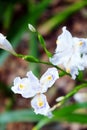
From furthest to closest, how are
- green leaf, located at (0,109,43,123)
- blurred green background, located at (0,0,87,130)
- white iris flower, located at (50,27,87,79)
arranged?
blurred green background, located at (0,0,87,130) < green leaf, located at (0,109,43,123) < white iris flower, located at (50,27,87,79)

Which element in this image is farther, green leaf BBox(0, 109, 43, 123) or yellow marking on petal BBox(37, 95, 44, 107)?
green leaf BBox(0, 109, 43, 123)

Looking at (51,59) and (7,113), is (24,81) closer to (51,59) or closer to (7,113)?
(51,59)

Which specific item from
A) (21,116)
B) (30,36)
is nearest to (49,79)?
(21,116)

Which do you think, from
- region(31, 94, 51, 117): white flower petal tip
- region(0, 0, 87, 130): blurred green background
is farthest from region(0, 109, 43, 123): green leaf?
region(31, 94, 51, 117): white flower petal tip

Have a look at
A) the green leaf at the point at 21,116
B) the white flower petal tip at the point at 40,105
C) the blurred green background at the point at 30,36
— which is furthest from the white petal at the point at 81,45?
the blurred green background at the point at 30,36

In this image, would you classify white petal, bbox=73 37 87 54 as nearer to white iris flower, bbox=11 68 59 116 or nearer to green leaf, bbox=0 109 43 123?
white iris flower, bbox=11 68 59 116

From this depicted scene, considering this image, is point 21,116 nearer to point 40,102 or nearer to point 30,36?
point 30,36
